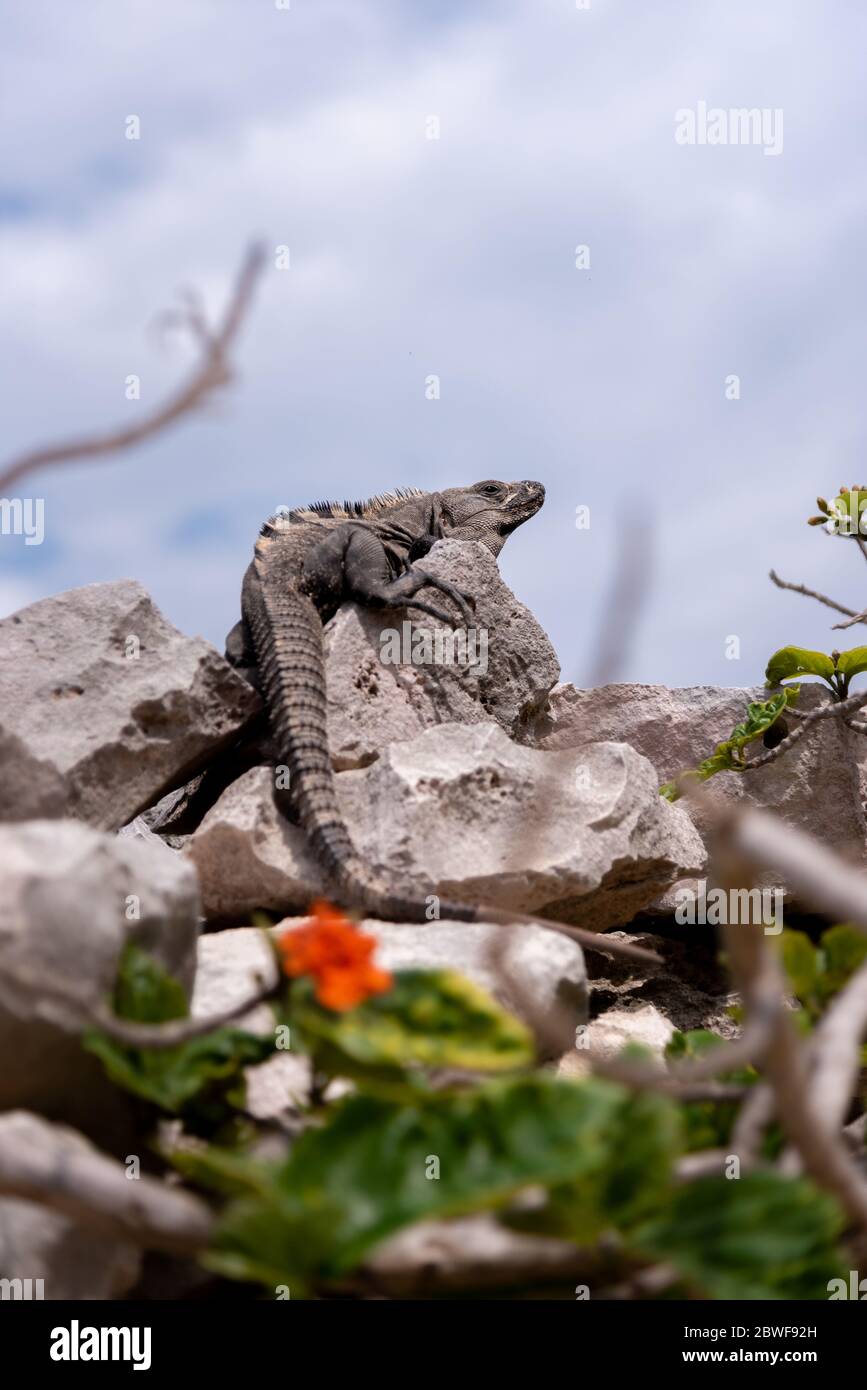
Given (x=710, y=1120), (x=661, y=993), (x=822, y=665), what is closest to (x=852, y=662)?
(x=822, y=665)

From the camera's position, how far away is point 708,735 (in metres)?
7.31

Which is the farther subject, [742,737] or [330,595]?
[742,737]

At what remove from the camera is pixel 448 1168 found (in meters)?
1.78

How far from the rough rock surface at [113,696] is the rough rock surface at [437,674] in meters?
0.53

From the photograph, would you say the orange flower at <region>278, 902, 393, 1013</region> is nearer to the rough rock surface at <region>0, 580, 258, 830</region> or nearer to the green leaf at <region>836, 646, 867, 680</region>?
the rough rock surface at <region>0, 580, 258, 830</region>

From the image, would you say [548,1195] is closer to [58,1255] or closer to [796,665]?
[58,1255]

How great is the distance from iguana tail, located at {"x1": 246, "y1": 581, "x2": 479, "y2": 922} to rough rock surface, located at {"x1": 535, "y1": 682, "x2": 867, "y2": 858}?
1654mm

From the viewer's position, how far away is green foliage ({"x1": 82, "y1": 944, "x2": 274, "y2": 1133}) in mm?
2398

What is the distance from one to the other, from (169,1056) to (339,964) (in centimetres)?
70

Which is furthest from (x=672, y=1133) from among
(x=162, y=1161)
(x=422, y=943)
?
(x=422, y=943)

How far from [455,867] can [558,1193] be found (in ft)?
10.1

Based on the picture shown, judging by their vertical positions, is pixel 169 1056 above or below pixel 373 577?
below

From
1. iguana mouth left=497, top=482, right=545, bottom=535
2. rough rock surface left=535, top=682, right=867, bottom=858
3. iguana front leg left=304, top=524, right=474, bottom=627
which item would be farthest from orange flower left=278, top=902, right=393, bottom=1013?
iguana mouth left=497, top=482, right=545, bottom=535

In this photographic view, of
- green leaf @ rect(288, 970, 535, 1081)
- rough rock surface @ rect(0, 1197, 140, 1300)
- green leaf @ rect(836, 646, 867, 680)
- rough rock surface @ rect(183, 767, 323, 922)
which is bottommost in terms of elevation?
rough rock surface @ rect(0, 1197, 140, 1300)
